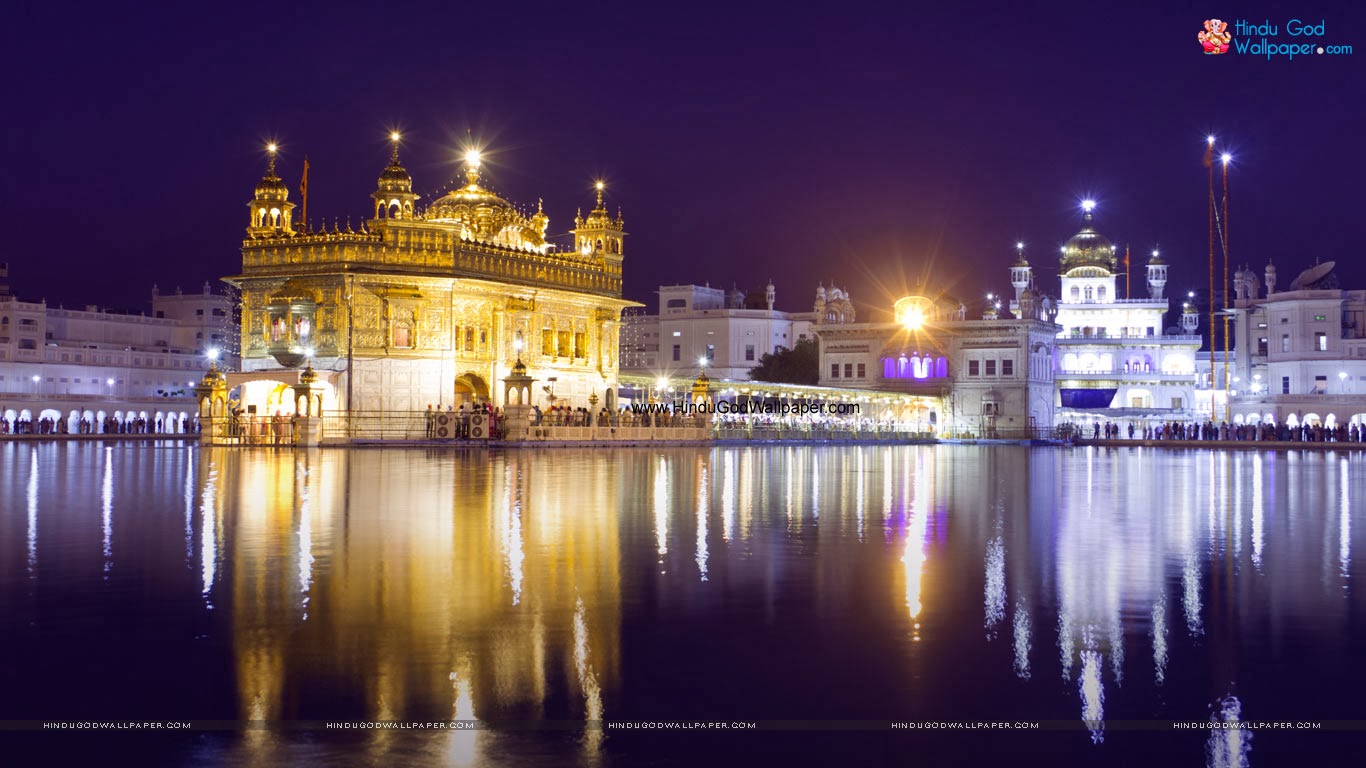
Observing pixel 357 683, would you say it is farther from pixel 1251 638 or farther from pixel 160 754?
pixel 1251 638

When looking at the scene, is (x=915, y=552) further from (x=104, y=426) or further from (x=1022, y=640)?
(x=104, y=426)

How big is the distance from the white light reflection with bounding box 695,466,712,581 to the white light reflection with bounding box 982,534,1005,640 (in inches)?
81.9

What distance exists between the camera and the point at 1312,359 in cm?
7881

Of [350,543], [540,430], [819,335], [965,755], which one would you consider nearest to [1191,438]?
[819,335]

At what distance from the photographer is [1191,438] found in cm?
6362

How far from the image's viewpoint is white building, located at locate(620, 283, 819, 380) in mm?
98812

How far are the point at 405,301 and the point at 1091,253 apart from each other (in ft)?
192

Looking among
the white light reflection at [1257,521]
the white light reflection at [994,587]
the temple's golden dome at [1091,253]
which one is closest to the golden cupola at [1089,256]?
the temple's golden dome at [1091,253]

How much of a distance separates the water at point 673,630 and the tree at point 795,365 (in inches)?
2947

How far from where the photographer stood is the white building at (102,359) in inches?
2987

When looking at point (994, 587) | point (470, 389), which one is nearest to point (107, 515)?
point (994, 587)

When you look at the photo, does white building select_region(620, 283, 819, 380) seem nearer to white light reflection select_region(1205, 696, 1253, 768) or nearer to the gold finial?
the gold finial

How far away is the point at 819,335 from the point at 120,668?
79.6 m

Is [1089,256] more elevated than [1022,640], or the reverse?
[1089,256]
